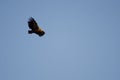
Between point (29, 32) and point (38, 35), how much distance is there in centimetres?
94

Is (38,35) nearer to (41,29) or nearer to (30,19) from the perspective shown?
(41,29)

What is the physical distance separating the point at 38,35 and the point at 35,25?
1657 mm

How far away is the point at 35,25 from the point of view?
2898 cm

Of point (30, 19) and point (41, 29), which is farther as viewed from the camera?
point (41, 29)

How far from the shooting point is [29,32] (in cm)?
3000

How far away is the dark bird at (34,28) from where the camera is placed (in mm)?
28388

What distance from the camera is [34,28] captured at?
2938cm

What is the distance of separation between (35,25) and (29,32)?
1.34 metres

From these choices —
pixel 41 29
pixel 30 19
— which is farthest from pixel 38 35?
pixel 30 19

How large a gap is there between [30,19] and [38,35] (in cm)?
256

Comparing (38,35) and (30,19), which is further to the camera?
(38,35)

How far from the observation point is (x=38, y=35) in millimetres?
30375

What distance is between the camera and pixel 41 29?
99.9ft

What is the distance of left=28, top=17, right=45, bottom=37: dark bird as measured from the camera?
93.1ft
